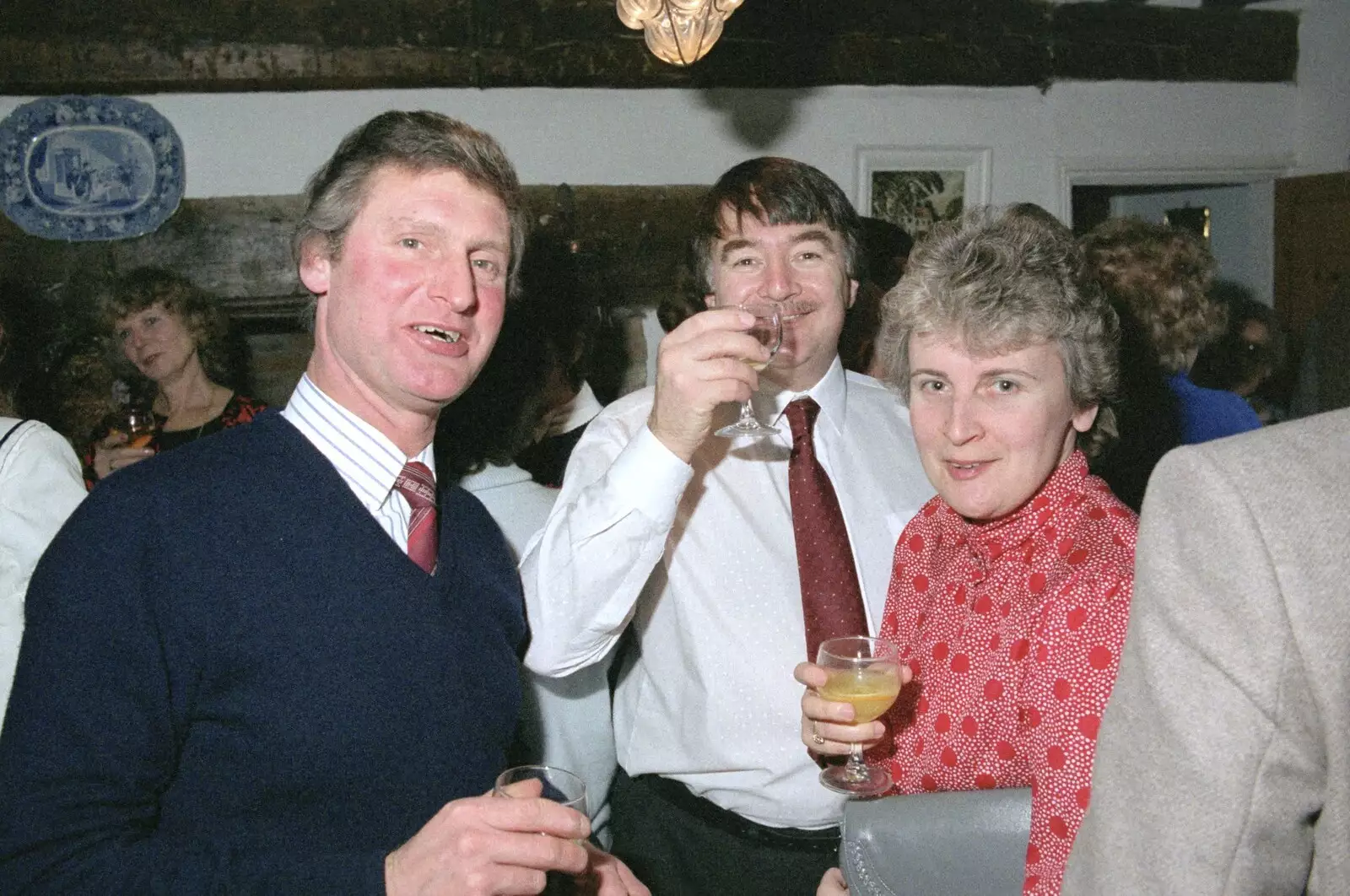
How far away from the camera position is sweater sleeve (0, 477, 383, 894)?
4.03 feet

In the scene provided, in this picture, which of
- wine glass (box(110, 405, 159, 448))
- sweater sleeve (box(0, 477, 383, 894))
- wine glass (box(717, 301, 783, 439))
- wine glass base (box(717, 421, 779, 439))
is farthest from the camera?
wine glass (box(110, 405, 159, 448))

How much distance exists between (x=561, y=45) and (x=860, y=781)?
4074mm

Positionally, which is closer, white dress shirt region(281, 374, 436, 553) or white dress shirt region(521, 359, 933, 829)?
white dress shirt region(281, 374, 436, 553)

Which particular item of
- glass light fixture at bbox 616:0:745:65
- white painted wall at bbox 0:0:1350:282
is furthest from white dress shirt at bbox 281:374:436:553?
white painted wall at bbox 0:0:1350:282

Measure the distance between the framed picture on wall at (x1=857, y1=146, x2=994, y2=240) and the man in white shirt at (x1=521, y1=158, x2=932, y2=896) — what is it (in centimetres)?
338

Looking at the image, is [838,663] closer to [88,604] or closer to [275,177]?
[88,604]

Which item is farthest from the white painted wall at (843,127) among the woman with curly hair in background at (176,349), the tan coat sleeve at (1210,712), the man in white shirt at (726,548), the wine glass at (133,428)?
the tan coat sleeve at (1210,712)

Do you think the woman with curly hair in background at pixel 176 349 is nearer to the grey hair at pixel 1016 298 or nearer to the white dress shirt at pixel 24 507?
the white dress shirt at pixel 24 507

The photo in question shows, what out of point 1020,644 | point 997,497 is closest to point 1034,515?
point 997,497

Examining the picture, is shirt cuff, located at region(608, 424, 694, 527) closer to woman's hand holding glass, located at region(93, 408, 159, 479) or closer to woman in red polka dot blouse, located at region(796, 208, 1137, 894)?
woman in red polka dot blouse, located at region(796, 208, 1137, 894)

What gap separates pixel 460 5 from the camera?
4.73m

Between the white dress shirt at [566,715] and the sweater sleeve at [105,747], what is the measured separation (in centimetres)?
80

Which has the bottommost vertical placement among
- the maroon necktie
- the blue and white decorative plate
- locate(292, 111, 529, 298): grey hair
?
the maroon necktie

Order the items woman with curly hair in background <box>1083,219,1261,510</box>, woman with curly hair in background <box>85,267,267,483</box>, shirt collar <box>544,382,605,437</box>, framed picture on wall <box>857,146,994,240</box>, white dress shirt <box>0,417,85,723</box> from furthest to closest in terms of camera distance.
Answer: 1. framed picture on wall <box>857,146,994,240</box>
2. woman with curly hair in background <box>85,267,267,483</box>
3. shirt collar <box>544,382,605,437</box>
4. woman with curly hair in background <box>1083,219,1261,510</box>
5. white dress shirt <box>0,417,85,723</box>
